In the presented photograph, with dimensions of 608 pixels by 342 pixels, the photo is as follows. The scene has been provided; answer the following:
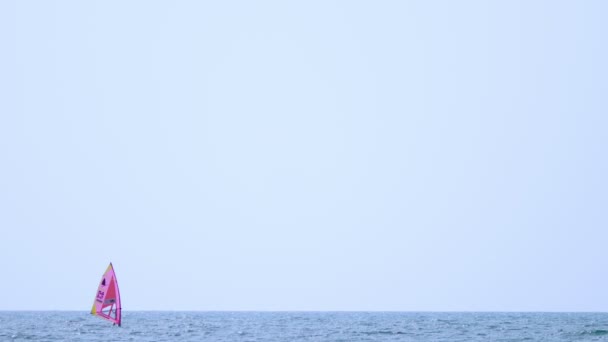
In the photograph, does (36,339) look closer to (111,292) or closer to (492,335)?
(111,292)

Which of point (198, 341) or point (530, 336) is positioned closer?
point (198, 341)

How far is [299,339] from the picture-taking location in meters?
53.1

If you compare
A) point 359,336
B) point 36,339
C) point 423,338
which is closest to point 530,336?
point 423,338

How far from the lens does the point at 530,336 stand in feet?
186

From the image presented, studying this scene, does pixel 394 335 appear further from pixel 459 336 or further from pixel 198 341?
pixel 198 341

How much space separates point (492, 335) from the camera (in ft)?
191

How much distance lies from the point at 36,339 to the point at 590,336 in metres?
35.4

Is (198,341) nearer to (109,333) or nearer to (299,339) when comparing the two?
(299,339)

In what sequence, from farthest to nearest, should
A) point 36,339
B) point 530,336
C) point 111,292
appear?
point 530,336 → point 36,339 → point 111,292

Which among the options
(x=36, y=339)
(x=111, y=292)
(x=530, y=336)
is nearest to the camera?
(x=111, y=292)

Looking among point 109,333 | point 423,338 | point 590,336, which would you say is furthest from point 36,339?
point 590,336

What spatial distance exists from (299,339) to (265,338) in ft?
8.94

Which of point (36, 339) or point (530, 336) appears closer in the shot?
point (36, 339)

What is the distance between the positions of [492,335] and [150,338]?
22.8 m
